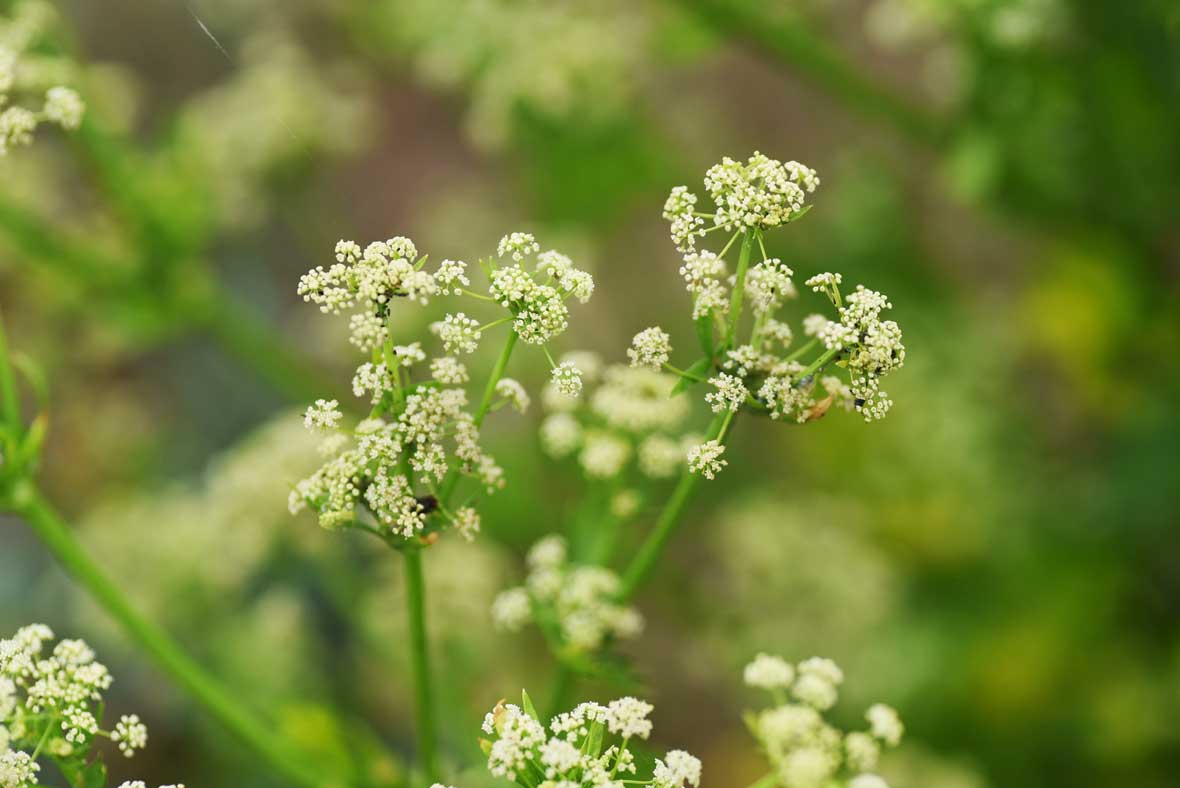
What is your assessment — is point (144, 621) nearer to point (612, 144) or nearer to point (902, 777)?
point (902, 777)

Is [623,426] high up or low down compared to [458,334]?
up

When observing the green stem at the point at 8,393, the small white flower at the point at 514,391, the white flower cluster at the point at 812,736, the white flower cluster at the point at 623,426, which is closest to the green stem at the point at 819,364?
the small white flower at the point at 514,391

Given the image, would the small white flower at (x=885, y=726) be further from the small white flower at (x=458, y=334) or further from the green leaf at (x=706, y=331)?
the small white flower at (x=458, y=334)

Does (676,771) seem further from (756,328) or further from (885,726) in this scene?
(756,328)

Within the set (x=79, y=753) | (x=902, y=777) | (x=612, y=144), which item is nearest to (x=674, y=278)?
(x=612, y=144)

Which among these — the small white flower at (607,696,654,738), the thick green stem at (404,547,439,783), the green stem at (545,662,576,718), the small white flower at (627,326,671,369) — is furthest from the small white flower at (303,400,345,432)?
the green stem at (545,662,576,718)

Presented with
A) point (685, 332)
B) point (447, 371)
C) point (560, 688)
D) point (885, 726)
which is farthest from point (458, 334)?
point (685, 332)

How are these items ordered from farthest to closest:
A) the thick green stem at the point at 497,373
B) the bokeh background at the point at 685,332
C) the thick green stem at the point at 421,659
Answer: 1. the bokeh background at the point at 685,332
2. the thick green stem at the point at 421,659
3. the thick green stem at the point at 497,373
